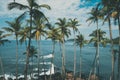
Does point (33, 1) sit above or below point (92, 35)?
above

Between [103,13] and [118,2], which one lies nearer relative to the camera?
[118,2]

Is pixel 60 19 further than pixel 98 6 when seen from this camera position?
Yes

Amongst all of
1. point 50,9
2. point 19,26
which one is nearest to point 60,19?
point 19,26

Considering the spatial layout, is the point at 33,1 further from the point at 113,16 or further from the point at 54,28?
the point at 54,28

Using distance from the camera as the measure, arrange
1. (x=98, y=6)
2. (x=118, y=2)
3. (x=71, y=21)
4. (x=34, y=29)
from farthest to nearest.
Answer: (x=71, y=21), (x=34, y=29), (x=98, y=6), (x=118, y=2)

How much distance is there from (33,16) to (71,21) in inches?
1214

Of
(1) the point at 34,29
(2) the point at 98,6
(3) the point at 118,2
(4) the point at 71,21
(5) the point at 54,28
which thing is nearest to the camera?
(3) the point at 118,2

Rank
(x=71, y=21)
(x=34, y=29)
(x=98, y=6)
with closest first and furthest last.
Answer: (x=98, y=6)
(x=34, y=29)
(x=71, y=21)

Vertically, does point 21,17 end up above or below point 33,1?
below

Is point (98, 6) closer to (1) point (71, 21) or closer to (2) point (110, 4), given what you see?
(2) point (110, 4)

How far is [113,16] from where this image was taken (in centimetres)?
3628

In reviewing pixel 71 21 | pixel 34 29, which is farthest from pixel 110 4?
pixel 71 21

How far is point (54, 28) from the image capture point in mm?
62281

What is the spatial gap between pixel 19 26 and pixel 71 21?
18366 millimetres
